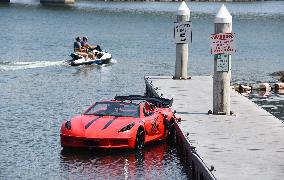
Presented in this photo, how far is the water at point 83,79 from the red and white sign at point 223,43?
521cm

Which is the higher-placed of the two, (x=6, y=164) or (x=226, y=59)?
(x=226, y=59)

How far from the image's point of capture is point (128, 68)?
Result: 7488 cm

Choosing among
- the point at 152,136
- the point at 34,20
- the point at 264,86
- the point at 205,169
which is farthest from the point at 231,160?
the point at 34,20

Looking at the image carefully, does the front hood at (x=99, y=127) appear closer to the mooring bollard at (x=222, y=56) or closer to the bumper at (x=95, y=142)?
the bumper at (x=95, y=142)

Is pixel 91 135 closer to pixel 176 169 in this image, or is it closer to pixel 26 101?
pixel 176 169

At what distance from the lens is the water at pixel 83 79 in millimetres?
28484

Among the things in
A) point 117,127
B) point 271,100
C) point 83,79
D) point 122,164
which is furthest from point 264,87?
point 122,164

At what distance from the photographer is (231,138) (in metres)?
29.9

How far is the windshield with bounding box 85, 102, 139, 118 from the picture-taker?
3111cm

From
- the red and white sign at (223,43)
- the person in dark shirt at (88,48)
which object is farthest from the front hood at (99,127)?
the person in dark shirt at (88,48)

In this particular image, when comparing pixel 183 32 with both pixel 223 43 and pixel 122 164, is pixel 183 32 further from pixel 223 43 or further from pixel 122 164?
pixel 122 164

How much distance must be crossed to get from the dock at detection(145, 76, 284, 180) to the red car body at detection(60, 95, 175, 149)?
1.09 meters

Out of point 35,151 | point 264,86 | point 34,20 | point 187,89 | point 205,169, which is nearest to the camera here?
point 205,169

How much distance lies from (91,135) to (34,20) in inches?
6220
